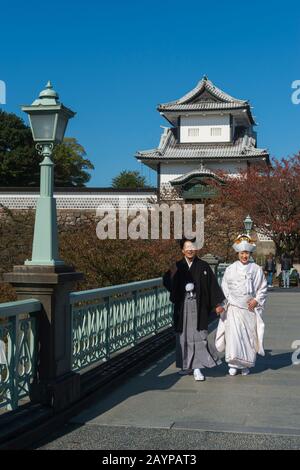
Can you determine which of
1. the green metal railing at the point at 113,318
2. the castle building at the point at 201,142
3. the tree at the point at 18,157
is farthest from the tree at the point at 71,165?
the green metal railing at the point at 113,318

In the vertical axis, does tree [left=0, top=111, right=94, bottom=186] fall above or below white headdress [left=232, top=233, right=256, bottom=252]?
above

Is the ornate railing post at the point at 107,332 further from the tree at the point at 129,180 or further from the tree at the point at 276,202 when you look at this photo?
the tree at the point at 129,180

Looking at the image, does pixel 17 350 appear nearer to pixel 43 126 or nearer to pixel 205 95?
pixel 43 126

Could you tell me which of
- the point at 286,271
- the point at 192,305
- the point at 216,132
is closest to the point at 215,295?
the point at 192,305

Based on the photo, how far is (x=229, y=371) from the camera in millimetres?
7984

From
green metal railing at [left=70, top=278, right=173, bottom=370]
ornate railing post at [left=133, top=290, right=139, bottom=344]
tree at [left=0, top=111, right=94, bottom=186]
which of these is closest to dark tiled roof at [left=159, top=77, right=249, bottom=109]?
tree at [left=0, top=111, right=94, bottom=186]

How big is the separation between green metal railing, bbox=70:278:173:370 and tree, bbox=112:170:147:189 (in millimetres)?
56143

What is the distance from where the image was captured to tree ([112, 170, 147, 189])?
66688 millimetres

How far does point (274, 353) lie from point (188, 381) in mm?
2617

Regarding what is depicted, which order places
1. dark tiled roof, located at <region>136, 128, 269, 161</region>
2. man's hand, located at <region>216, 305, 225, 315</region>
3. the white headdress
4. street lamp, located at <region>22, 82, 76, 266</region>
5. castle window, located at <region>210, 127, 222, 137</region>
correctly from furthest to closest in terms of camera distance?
castle window, located at <region>210, 127, 222, 137</region>, dark tiled roof, located at <region>136, 128, 269, 161</region>, the white headdress, man's hand, located at <region>216, 305, 225, 315</region>, street lamp, located at <region>22, 82, 76, 266</region>

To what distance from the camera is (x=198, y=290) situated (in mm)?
7727

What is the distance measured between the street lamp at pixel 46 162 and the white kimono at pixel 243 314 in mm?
2979

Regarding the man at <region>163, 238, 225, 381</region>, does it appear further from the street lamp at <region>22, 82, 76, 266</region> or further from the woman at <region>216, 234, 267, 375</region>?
the street lamp at <region>22, 82, 76, 266</region>
